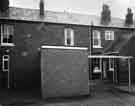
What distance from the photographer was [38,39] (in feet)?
49.8

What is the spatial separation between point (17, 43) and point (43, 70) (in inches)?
228

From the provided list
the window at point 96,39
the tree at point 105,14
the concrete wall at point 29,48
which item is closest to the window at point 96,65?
the window at point 96,39

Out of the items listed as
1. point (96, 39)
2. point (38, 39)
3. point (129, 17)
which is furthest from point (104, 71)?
point (38, 39)

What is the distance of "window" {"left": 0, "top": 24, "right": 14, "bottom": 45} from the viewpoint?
14497 millimetres

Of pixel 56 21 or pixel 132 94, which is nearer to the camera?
pixel 132 94

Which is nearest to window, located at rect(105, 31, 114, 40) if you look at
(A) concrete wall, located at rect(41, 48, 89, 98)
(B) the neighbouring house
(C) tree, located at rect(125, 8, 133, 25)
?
(B) the neighbouring house

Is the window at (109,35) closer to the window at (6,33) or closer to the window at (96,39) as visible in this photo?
the window at (96,39)

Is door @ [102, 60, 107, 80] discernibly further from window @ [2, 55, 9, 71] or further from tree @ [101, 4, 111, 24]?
window @ [2, 55, 9, 71]

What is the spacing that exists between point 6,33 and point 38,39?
9.89 ft

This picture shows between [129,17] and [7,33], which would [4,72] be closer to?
[7,33]

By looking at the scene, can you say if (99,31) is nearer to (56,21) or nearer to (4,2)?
(56,21)

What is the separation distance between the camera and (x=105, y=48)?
1742 centimetres

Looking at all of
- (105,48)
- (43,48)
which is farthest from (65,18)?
(43,48)

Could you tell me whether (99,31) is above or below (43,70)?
above
